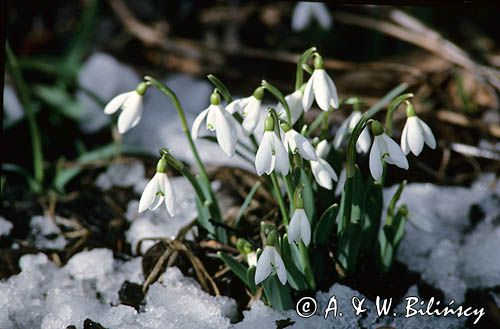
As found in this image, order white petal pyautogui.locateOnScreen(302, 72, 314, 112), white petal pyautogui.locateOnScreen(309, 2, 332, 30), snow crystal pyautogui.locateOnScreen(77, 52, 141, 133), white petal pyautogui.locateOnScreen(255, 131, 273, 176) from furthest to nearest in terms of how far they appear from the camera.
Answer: white petal pyautogui.locateOnScreen(309, 2, 332, 30) < snow crystal pyautogui.locateOnScreen(77, 52, 141, 133) < white petal pyautogui.locateOnScreen(302, 72, 314, 112) < white petal pyautogui.locateOnScreen(255, 131, 273, 176)

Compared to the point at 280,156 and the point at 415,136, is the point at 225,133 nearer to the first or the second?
the point at 280,156

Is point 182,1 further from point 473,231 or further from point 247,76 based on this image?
point 473,231

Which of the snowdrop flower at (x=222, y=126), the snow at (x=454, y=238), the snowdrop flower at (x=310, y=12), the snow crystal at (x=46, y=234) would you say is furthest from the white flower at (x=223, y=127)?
Result: the snowdrop flower at (x=310, y=12)

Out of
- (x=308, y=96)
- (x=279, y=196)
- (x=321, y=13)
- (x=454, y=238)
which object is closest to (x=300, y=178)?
(x=279, y=196)

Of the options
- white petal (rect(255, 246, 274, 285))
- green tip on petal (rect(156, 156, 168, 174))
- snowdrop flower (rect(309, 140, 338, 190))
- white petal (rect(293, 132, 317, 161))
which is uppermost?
white petal (rect(293, 132, 317, 161))

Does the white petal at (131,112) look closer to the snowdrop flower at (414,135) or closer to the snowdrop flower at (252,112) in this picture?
the snowdrop flower at (252,112)

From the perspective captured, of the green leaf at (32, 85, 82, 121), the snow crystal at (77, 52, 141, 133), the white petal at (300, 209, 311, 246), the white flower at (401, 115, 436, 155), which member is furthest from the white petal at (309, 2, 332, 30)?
the white petal at (300, 209, 311, 246)

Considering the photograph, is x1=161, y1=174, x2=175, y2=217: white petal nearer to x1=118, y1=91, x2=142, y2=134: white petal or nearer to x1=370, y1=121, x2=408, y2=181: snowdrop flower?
x1=118, y1=91, x2=142, y2=134: white petal
